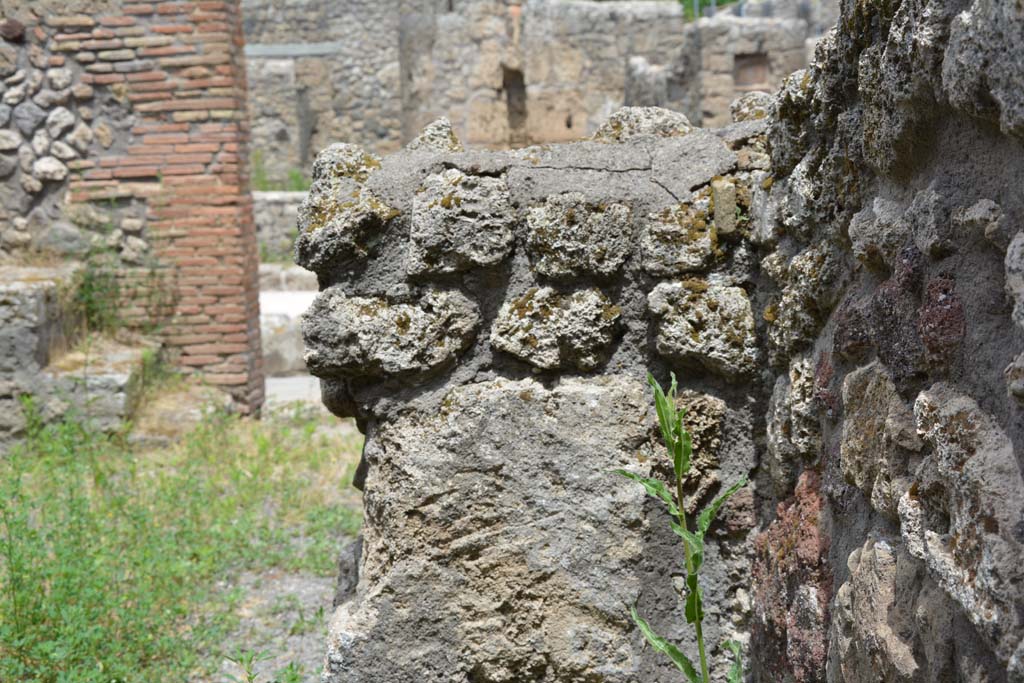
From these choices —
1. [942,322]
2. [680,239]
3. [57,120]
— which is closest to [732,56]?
[57,120]

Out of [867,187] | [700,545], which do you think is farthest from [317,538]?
[867,187]

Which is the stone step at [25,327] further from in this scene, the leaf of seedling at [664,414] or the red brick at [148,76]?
the leaf of seedling at [664,414]

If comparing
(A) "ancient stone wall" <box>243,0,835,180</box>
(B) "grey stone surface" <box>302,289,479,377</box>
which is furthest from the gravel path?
(A) "ancient stone wall" <box>243,0,835,180</box>

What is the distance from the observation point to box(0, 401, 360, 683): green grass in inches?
123

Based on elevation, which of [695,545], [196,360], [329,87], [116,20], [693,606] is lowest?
[196,360]

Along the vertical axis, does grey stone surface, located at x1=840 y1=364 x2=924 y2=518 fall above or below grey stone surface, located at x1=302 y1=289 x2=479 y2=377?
above

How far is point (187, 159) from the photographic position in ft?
22.3

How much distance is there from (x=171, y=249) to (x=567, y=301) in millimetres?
5276

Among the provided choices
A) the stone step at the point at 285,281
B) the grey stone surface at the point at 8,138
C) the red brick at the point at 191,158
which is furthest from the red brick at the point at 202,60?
the stone step at the point at 285,281

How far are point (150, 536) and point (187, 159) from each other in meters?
3.35

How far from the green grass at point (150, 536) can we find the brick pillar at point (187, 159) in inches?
27.2

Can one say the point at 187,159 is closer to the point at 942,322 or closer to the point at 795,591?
the point at 795,591

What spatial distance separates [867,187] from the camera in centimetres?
161

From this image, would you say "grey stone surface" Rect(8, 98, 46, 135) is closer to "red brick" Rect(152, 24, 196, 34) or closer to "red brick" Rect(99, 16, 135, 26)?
"red brick" Rect(99, 16, 135, 26)
